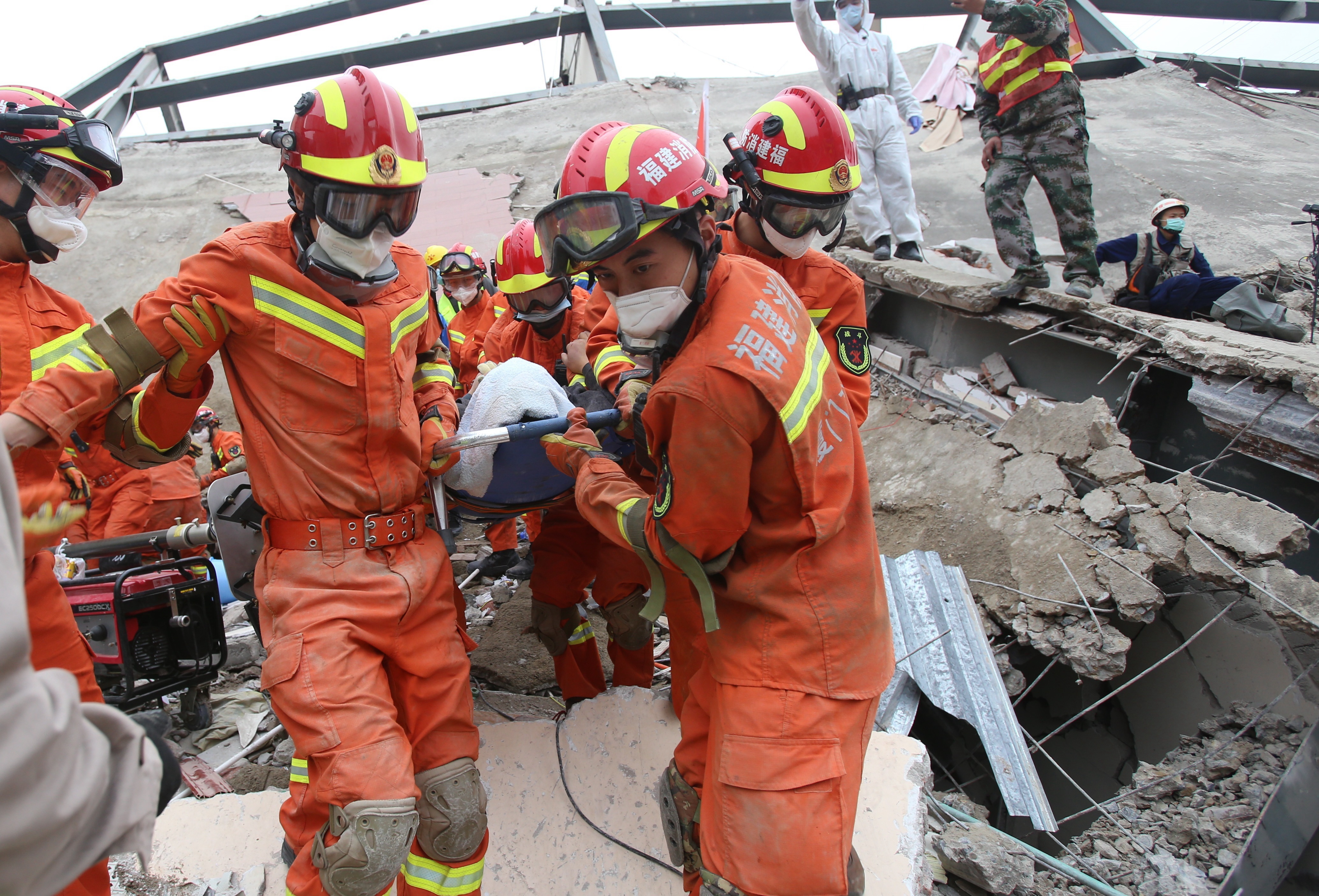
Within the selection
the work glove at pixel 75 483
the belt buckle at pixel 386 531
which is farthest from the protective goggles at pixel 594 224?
the work glove at pixel 75 483

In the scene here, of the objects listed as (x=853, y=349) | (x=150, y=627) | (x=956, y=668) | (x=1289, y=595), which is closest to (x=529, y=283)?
(x=853, y=349)

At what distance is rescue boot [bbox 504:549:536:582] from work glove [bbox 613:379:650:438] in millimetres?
2926

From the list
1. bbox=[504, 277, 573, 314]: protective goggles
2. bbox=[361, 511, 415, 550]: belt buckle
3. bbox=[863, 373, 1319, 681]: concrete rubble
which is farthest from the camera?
bbox=[504, 277, 573, 314]: protective goggles

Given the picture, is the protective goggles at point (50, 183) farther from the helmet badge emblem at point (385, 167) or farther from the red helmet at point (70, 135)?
the helmet badge emblem at point (385, 167)

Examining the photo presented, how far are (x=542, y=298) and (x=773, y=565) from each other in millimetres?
2860

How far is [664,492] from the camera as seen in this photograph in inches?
76.5

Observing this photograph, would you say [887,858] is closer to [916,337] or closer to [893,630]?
[893,630]

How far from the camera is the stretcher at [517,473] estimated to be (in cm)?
244

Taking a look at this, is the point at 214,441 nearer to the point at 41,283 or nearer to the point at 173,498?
the point at 173,498

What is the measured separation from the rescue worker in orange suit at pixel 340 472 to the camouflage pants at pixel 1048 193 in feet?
15.1

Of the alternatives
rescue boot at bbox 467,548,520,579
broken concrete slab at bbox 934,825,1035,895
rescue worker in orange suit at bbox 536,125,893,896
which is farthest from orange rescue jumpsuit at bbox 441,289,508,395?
broken concrete slab at bbox 934,825,1035,895

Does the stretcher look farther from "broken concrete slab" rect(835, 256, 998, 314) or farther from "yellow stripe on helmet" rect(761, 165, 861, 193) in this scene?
"broken concrete slab" rect(835, 256, 998, 314)

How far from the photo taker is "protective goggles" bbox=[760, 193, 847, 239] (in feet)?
10.7

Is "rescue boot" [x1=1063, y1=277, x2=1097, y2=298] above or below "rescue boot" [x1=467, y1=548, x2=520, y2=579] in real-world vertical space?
above
